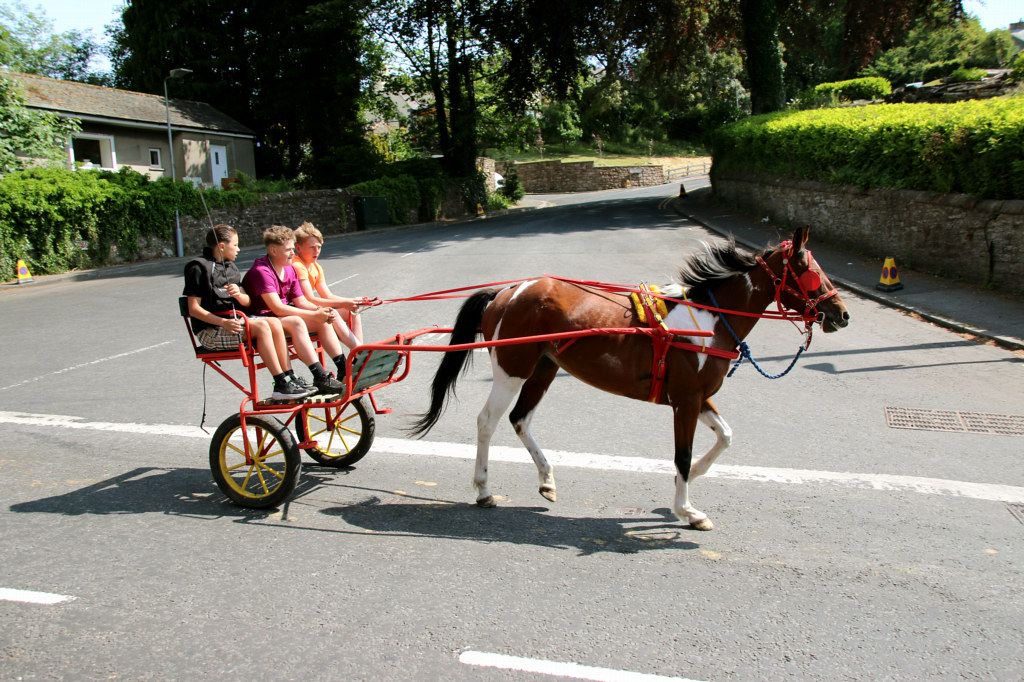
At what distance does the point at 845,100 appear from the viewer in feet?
136

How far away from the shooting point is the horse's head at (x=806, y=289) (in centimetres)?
545

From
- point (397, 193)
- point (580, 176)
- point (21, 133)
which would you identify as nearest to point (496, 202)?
point (397, 193)

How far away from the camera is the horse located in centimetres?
546

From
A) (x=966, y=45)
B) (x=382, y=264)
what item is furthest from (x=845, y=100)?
(x=382, y=264)

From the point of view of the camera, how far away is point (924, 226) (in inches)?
610

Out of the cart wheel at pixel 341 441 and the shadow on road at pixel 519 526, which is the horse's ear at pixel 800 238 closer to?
the shadow on road at pixel 519 526

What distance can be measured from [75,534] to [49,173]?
779 inches

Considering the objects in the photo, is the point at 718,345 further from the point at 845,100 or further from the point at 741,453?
the point at 845,100

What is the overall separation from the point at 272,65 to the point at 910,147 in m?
32.2

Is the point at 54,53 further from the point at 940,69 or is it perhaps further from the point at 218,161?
the point at 940,69

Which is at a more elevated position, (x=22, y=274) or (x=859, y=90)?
(x=859, y=90)

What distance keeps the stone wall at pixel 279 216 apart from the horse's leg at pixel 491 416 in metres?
20.9

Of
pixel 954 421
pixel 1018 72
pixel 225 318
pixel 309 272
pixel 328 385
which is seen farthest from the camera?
pixel 1018 72

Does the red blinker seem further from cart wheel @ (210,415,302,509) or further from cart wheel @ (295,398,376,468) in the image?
cart wheel @ (210,415,302,509)
